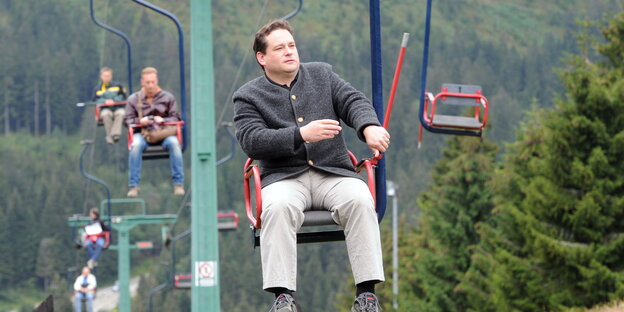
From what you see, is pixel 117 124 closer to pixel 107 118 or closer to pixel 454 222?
pixel 107 118

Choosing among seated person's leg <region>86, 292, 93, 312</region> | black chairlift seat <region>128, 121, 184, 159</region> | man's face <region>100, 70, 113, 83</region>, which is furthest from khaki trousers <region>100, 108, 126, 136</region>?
seated person's leg <region>86, 292, 93, 312</region>

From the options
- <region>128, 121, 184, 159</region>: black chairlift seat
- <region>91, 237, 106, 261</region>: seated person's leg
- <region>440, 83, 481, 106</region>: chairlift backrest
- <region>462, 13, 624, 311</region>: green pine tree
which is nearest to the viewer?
<region>440, 83, 481, 106</region>: chairlift backrest

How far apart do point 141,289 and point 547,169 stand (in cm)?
9580

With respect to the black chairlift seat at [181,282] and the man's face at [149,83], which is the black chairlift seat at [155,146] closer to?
the man's face at [149,83]

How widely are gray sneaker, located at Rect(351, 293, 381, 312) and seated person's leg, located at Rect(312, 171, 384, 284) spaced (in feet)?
0.29

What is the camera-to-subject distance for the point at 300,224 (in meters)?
5.61

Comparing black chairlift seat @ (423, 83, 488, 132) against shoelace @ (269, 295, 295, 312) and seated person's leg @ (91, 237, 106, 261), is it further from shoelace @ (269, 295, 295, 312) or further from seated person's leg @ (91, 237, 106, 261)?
seated person's leg @ (91, 237, 106, 261)

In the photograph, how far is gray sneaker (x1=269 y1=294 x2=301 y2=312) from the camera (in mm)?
5230

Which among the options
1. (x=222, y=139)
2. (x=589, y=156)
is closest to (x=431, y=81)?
(x=222, y=139)

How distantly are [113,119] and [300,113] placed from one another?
1162cm

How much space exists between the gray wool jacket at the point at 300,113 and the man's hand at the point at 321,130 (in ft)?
0.80

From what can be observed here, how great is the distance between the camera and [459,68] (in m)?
174

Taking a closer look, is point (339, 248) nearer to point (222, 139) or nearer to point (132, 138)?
point (222, 139)

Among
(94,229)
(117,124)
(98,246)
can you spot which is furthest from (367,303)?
(98,246)
